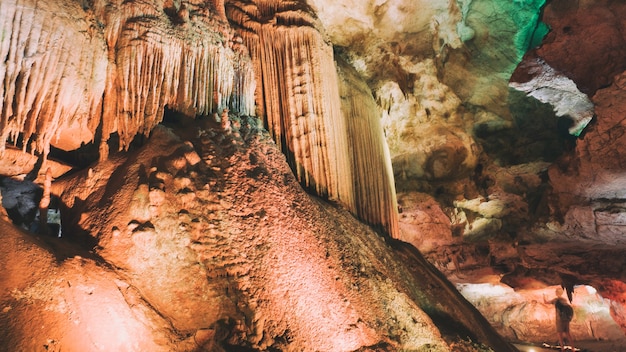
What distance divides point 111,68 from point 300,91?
311 centimetres

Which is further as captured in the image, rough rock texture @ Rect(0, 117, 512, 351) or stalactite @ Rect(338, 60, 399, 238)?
stalactite @ Rect(338, 60, 399, 238)

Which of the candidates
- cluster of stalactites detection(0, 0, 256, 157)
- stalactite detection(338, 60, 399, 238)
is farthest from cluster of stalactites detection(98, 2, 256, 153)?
stalactite detection(338, 60, 399, 238)

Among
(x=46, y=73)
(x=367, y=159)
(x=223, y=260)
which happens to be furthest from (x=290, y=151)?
(x=46, y=73)

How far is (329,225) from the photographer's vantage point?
18.5 feet

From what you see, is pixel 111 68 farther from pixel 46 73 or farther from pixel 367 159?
pixel 367 159

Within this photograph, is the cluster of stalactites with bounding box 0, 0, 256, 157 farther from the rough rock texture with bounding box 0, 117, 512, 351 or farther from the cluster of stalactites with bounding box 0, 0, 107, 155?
the rough rock texture with bounding box 0, 117, 512, 351

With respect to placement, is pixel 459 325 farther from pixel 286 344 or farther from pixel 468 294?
pixel 468 294

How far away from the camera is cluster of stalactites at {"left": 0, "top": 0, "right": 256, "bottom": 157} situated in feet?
13.6

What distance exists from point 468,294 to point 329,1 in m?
13.8

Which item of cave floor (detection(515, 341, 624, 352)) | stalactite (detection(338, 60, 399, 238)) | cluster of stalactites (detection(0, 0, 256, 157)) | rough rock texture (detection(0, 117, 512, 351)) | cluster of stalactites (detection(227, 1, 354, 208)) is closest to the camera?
rough rock texture (detection(0, 117, 512, 351))

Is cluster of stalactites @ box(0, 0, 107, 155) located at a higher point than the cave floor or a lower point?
higher

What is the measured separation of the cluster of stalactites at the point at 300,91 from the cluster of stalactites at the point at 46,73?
2849mm

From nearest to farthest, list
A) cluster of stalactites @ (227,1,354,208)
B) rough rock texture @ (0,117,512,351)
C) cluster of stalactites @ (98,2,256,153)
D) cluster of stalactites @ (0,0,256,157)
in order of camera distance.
Result: rough rock texture @ (0,117,512,351) → cluster of stalactites @ (0,0,256,157) → cluster of stalactites @ (98,2,256,153) → cluster of stalactites @ (227,1,354,208)

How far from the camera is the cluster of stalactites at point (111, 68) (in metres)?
4.13
